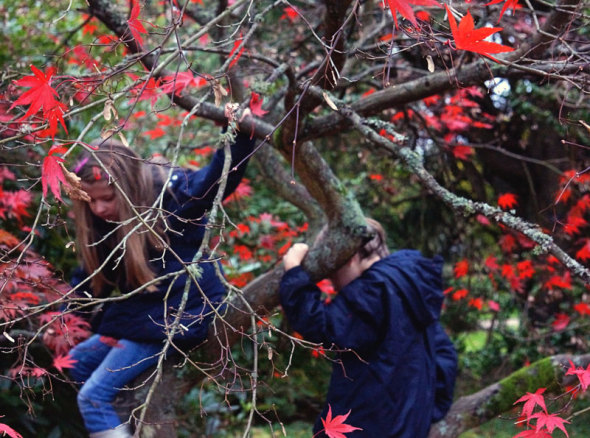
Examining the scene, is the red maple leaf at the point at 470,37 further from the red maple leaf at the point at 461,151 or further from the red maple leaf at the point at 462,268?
the red maple leaf at the point at 462,268

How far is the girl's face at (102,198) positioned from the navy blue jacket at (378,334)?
74 centimetres

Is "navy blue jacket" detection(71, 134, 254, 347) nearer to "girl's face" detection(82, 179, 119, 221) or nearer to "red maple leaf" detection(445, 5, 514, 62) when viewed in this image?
"girl's face" detection(82, 179, 119, 221)

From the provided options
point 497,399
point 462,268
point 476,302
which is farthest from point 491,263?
point 497,399

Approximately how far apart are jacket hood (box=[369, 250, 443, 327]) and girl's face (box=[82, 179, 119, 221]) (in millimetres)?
1080

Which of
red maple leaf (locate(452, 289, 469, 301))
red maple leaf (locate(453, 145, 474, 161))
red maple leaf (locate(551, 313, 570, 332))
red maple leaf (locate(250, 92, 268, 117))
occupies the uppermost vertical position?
red maple leaf (locate(250, 92, 268, 117))

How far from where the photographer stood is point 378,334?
98.1 inches

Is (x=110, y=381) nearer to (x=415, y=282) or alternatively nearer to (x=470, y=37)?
(x=415, y=282)

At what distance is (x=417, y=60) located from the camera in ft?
14.3

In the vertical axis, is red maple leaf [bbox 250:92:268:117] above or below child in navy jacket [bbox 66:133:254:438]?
above

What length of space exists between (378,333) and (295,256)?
47cm

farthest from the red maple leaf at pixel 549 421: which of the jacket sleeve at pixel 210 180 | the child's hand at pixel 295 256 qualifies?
the jacket sleeve at pixel 210 180

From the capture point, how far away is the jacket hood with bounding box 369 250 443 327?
99.0 inches

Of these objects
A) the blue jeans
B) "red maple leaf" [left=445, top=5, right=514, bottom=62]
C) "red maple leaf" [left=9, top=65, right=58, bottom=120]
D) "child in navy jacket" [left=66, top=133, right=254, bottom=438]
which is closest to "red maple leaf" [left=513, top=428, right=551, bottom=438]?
"red maple leaf" [left=445, top=5, right=514, bottom=62]

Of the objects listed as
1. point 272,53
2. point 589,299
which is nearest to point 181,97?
point 272,53
